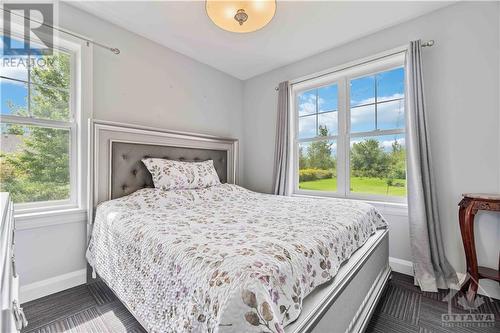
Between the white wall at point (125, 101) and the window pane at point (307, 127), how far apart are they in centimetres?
107

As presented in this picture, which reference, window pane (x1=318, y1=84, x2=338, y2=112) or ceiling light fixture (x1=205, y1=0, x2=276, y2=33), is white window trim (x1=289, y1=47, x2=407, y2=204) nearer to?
window pane (x1=318, y1=84, x2=338, y2=112)

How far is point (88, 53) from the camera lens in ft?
6.82

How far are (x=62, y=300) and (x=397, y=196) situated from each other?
3.19 meters

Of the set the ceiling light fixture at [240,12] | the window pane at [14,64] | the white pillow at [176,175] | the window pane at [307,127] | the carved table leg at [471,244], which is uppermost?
the ceiling light fixture at [240,12]

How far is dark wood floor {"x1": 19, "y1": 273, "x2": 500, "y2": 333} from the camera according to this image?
1.52 metres

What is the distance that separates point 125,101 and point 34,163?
938 millimetres

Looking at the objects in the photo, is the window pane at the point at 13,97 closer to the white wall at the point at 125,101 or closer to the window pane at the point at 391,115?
the white wall at the point at 125,101

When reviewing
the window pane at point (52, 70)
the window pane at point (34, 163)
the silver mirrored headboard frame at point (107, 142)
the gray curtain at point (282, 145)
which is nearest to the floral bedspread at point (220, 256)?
the silver mirrored headboard frame at point (107, 142)

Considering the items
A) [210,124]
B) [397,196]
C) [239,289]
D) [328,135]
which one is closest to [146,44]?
[210,124]

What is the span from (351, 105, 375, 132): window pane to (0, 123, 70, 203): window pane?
117 inches

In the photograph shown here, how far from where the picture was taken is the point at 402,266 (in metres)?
2.29

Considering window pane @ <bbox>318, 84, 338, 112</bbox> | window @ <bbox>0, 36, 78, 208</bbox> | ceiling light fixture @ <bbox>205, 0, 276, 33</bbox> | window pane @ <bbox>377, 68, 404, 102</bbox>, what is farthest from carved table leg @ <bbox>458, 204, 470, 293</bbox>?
window @ <bbox>0, 36, 78, 208</bbox>

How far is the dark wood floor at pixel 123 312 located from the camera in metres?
1.52

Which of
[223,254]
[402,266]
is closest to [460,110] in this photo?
[402,266]
